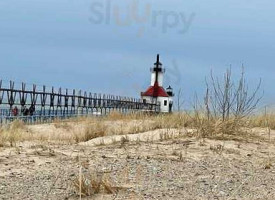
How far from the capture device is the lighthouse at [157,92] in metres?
67.5

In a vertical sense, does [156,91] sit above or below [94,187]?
above

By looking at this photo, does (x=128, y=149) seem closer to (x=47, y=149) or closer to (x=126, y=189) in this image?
(x=47, y=149)

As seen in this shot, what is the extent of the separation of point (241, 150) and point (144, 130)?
4.02 m

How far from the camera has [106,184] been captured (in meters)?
5.66

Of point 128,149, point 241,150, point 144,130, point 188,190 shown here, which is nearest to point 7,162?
point 128,149

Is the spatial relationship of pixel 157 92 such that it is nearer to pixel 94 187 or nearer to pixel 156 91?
pixel 156 91

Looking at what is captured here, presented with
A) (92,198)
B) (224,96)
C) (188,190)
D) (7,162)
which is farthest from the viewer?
(224,96)

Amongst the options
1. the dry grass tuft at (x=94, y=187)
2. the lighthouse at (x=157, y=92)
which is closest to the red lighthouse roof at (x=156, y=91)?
the lighthouse at (x=157, y=92)

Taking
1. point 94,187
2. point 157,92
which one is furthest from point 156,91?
point 94,187

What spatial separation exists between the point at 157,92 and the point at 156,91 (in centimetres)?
17

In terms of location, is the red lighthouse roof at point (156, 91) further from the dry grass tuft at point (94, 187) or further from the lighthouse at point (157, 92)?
the dry grass tuft at point (94, 187)

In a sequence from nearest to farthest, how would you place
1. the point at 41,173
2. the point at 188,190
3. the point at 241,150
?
the point at 188,190 → the point at 41,173 → the point at 241,150

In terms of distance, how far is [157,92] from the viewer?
222 ft

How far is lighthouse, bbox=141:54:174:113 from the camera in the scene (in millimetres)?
67500
